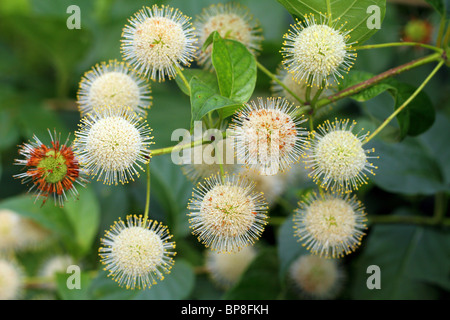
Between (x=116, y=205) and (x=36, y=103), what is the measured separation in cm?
71

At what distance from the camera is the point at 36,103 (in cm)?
231

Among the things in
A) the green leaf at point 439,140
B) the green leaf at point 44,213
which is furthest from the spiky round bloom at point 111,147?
the green leaf at point 439,140

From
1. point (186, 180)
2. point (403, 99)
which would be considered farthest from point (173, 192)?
point (403, 99)

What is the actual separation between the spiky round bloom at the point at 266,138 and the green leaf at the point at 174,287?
2.10 feet

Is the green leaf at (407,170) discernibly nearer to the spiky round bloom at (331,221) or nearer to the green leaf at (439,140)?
the green leaf at (439,140)

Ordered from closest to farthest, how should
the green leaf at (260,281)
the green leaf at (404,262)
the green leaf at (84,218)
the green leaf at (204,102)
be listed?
the green leaf at (204,102)
the green leaf at (260,281)
the green leaf at (404,262)
the green leaf at (84,218)

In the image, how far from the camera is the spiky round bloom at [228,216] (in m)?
1.14

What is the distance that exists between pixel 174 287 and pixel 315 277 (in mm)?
544

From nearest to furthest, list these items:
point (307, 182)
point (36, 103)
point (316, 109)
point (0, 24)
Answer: point (316, 109) < point (307, 182) < point (36, 103) < point (0, 24)

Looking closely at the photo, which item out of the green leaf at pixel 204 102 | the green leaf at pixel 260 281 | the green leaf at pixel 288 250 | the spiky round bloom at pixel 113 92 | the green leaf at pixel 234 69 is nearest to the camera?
the green leaf at pixel 204 102

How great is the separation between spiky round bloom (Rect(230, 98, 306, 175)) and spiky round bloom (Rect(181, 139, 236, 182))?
12 centimetres

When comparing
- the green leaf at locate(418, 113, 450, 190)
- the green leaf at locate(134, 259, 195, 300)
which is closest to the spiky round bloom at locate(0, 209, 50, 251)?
the green leaf at locate(134, 259, 195, 300)
